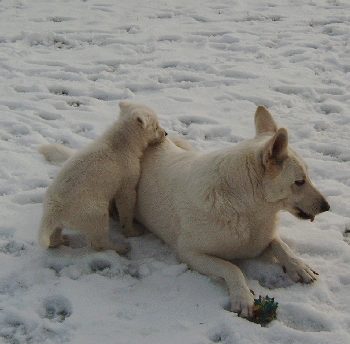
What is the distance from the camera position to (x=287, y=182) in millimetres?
4590

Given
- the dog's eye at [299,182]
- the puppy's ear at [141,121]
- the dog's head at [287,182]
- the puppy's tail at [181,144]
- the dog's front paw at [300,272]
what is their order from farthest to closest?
the puppy's tail at [181,144]
the puppy's ear at [141,121]
the dog's front paw at [300,272]
the dog's eye at [299,182]
the dog's head at [287,182]

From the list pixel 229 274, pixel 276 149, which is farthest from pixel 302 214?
pixel 229 274

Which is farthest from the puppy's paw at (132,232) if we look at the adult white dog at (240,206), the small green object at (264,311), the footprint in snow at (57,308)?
the small green object at (264,311)

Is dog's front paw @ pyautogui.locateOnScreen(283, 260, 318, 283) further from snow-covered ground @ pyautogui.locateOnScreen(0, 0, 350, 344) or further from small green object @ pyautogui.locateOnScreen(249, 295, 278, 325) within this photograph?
small green object @ pyautogui.locateOnScreen(249, 295, 278, 325)

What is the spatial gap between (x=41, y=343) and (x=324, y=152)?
4.24m

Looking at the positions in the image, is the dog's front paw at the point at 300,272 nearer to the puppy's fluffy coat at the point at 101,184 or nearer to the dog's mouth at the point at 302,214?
the dog's mouth at the point at 302,214

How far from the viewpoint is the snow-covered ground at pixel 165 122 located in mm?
4281

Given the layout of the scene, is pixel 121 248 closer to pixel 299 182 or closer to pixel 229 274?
pixel 229 274

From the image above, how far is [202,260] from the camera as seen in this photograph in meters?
4.78

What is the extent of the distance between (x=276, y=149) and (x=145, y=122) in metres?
1.64

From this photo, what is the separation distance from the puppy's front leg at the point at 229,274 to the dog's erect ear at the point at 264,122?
1182mm

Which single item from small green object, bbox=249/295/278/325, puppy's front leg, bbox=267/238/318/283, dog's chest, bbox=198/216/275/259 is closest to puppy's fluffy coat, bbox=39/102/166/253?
dog's chest, bbox=198/216/275/259

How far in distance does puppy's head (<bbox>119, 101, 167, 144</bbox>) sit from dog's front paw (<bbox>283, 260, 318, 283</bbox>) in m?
1.85

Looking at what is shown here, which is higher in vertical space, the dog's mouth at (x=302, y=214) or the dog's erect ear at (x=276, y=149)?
the dog's erect ear at (x=276, y=149)
